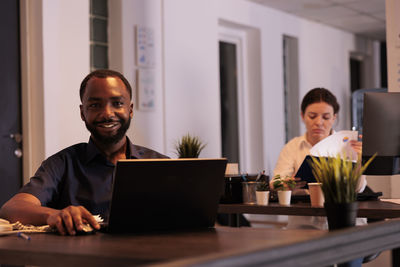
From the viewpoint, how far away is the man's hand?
5.98 ft

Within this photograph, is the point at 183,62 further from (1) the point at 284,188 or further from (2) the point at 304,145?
(1) the point at 284,188

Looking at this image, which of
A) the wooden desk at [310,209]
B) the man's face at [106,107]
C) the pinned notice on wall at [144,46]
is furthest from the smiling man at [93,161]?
the pinned notice on wall at [144,46]

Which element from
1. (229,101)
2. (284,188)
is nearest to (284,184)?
(284,188)

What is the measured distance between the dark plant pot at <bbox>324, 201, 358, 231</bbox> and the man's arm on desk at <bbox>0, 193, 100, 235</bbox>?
66 centimetres

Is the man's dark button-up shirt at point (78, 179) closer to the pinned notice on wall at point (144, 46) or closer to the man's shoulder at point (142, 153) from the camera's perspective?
the man's shoulder at point (142, 153)

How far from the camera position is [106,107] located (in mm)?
2326

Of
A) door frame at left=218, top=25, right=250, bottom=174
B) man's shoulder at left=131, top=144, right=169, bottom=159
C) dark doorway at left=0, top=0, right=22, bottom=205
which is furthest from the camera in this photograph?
door frame at left=218, top=25, right=250, bottom=174

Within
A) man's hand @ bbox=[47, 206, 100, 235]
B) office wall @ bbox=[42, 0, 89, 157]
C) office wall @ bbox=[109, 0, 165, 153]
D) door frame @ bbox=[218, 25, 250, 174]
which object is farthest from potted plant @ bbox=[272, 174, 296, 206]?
door frame @ bbox=[218, 25, 250, 174]

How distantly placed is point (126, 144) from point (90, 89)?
281mm

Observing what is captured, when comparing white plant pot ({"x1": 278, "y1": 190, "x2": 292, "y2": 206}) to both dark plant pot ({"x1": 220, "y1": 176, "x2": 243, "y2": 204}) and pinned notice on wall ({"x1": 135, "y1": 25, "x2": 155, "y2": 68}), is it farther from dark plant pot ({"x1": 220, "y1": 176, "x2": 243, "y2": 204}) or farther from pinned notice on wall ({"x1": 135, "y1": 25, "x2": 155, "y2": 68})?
pinned notice on wall ({"x1": 135, "y1": 25, "x2": 155, "y2": 68})

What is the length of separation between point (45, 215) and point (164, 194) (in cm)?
43

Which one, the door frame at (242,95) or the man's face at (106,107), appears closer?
the man's face at (106,107)

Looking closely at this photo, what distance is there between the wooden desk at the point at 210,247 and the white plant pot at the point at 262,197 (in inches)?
40.9

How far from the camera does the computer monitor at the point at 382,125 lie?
2.51m
